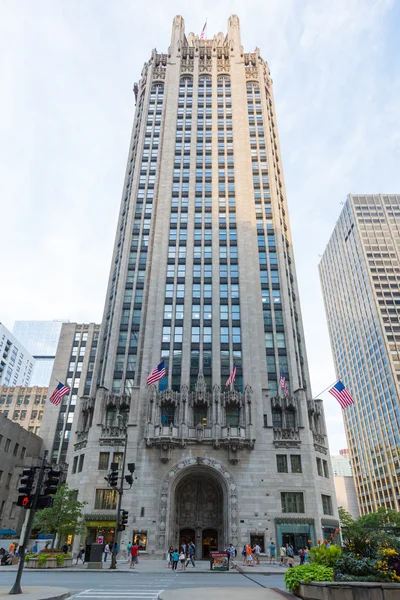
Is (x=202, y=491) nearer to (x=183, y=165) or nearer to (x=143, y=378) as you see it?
(x=143, y=378)

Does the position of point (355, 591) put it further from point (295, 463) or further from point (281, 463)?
point (295, 463)

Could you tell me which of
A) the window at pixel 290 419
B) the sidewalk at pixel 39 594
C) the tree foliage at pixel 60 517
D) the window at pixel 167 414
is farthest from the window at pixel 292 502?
the sidewalk at pixel 39 594

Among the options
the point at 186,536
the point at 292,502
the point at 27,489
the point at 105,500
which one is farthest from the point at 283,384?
the point at 27,489

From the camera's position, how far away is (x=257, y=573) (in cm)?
2664

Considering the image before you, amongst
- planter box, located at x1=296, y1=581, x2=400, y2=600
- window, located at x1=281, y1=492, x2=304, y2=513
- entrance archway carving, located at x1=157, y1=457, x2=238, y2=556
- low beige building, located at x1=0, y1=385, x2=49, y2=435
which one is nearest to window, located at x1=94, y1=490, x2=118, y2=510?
entrance archway carving, located at x1=157, y1=457, x2=238, y2=556

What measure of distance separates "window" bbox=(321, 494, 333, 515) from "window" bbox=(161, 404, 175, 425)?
1983 centimetres

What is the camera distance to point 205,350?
52.8 metres

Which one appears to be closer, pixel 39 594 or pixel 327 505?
pixel 39 594

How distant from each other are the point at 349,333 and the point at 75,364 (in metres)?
104

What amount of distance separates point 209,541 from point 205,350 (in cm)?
2211

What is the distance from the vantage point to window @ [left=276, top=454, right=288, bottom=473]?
45.3 metres

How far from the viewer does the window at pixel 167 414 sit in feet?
156

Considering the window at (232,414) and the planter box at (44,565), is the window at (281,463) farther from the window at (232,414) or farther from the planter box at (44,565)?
the planter box at (44,565)

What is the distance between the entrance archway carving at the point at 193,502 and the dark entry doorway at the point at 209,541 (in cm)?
56
